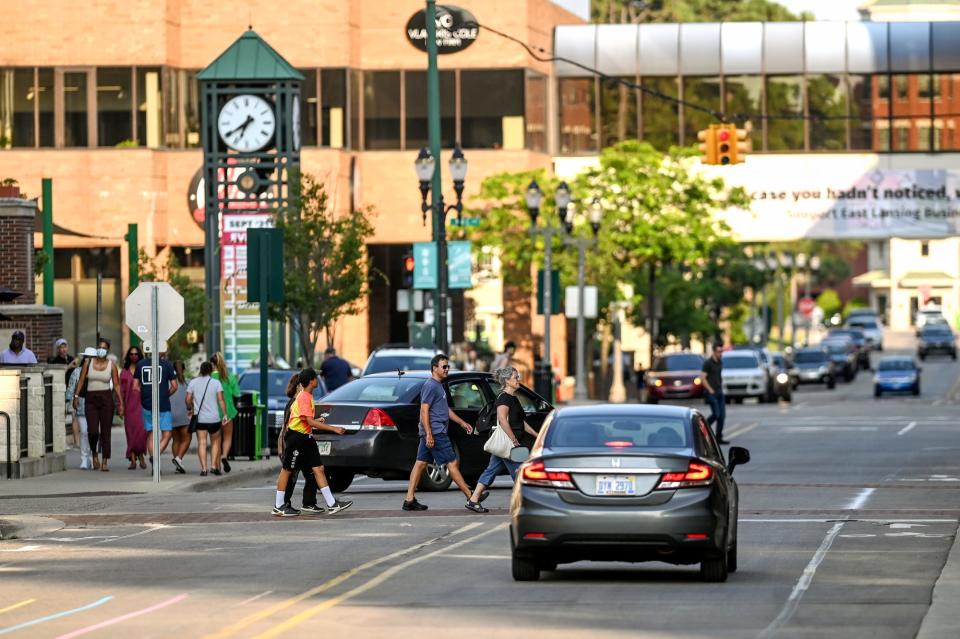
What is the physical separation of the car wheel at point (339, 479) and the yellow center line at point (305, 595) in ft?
22.3

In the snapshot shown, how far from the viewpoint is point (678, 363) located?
57688 millimetres

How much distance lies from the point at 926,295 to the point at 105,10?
422 feet

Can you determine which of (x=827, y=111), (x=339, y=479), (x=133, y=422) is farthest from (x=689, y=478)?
(x=827, y=111)

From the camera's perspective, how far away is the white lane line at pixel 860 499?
23789 mm

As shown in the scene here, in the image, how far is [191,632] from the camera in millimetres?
13203

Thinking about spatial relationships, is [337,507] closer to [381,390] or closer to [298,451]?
[298,451]

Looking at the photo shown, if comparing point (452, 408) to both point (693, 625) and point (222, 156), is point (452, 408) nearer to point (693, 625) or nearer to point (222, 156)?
point (693, 625)

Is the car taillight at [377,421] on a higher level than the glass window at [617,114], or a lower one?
lower

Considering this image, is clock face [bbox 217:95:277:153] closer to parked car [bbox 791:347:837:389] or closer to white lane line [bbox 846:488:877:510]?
white lane line [bbox 846:488:877:510]

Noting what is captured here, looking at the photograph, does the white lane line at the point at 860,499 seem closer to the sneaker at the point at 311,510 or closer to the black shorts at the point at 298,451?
the sneaker at the point at 311,510

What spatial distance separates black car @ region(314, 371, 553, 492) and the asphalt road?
429mm

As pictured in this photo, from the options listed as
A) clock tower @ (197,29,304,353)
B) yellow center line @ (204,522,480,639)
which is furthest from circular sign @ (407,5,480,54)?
yellow center line @ (204,522,480,639)

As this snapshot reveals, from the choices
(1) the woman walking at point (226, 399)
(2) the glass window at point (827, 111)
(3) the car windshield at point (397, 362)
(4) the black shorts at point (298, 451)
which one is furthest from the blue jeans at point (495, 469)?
(2) the glass window at point (827, 111)

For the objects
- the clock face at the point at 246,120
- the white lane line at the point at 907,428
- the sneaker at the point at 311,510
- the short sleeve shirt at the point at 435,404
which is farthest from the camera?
the clock face at the point at 246,120
